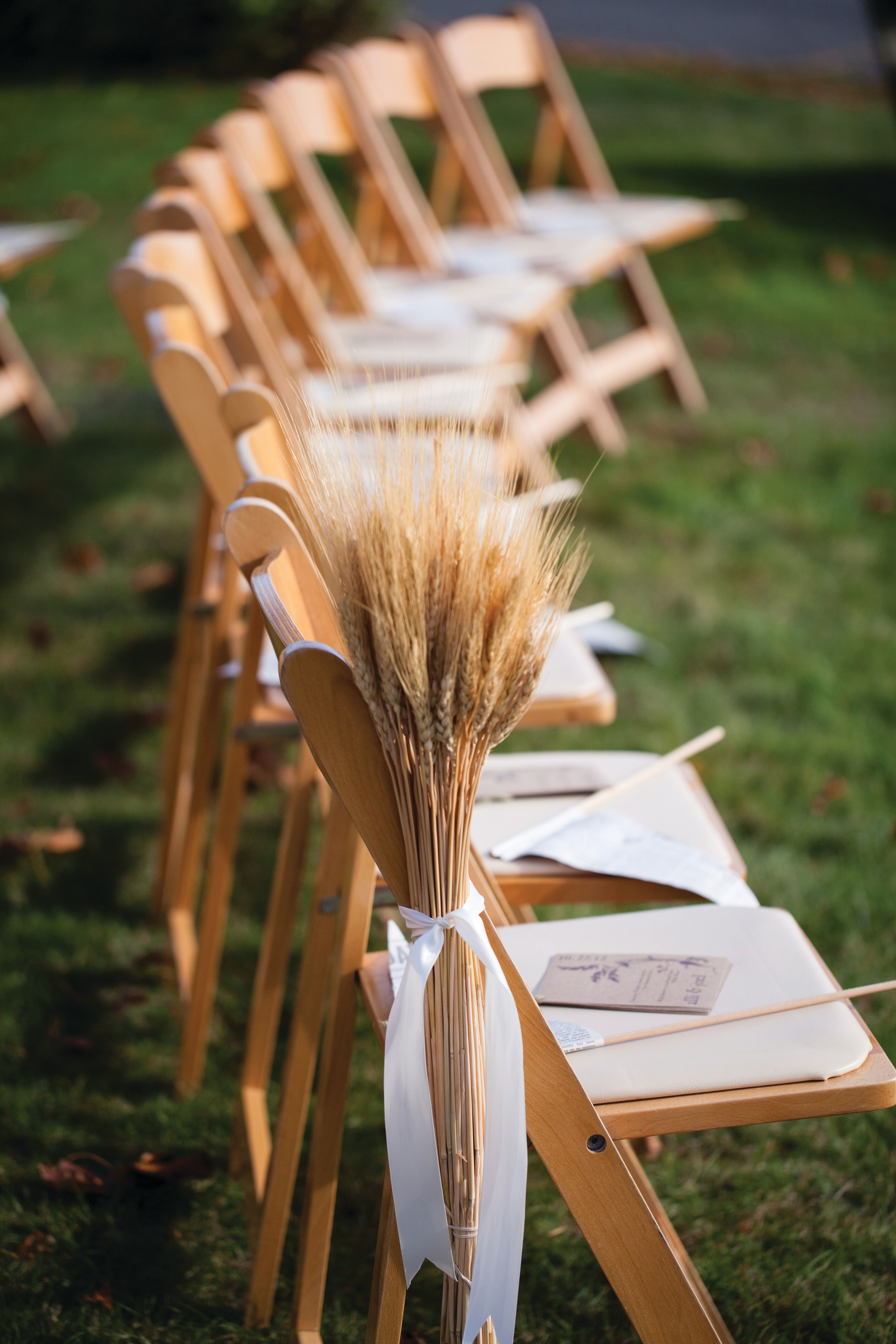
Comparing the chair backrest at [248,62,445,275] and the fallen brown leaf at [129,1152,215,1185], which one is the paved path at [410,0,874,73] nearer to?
the chair backrest at [248,62,445,275]

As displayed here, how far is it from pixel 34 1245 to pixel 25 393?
11.2 feet

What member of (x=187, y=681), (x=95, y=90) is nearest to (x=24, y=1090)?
(x=187, y=681)

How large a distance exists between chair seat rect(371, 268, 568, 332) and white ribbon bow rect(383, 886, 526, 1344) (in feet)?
9.31

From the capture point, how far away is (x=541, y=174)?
535 centimetres

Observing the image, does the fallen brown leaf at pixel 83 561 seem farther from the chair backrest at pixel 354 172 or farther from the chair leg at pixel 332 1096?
the chair leg at pixel 332 1096

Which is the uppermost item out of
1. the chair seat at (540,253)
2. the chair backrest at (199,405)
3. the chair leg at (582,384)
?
the chair backrest at (199,405)

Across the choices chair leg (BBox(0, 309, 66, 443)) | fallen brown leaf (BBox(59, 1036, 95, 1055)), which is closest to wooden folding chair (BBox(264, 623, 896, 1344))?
fallen brown leaf (BBox(59, 1036, 95, 1055))

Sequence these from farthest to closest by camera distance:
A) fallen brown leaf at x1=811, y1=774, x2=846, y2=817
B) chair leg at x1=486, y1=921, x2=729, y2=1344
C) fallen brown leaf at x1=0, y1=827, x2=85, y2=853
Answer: fallen brown leaf at x1=811, y1=774, x2=846, y2=817 < fallen brown leaf at x1=0, y1=827, x2=85, y2=853 < chair leg at x1=486, y1=921, x2=729, y2=1344

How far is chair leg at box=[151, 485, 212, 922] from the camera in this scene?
2418 mm

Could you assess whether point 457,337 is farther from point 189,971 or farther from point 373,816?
point 373,816

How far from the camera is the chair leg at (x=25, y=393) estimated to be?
14.9ft

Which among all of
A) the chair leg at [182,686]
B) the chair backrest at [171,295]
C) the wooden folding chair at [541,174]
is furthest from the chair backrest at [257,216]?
the wooden folding chair at [541,174]

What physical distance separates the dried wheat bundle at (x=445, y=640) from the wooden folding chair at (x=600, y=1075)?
0.03m

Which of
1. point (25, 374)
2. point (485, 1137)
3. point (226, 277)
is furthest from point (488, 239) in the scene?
point (485, 1137)
